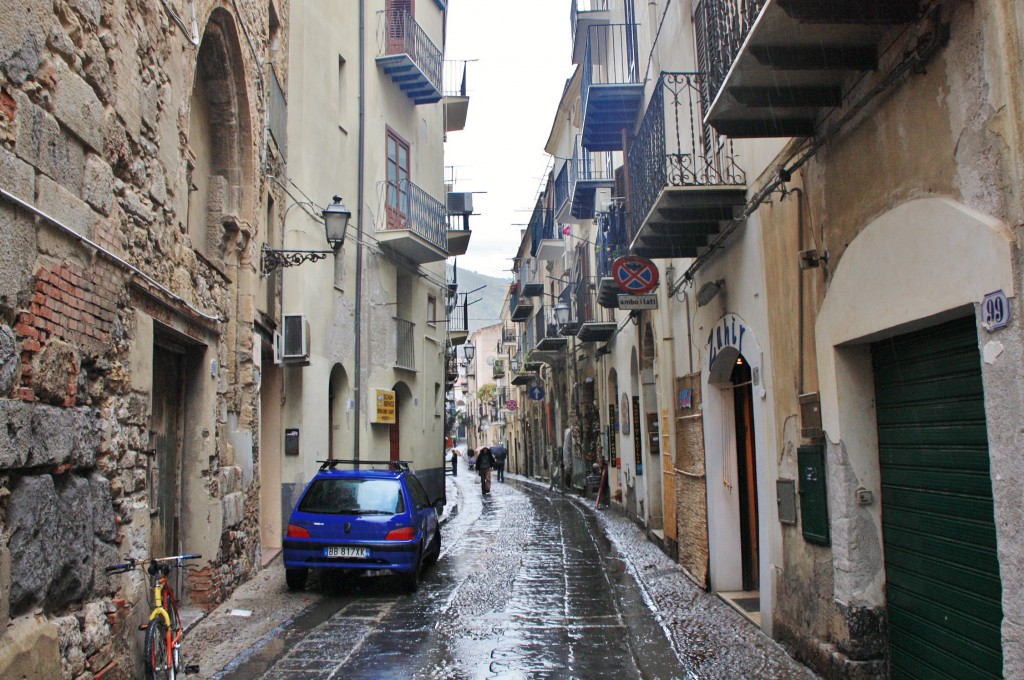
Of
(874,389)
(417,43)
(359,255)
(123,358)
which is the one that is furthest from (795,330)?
(417,43)

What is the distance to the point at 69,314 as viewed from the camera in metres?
5.39

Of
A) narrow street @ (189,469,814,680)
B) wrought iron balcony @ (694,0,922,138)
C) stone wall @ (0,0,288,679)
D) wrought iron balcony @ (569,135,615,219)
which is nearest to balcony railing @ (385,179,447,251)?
wrought iron balcony @ (569,135,615,219)

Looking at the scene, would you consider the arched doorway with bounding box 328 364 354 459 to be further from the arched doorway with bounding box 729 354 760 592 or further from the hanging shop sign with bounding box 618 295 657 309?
the arched doorway with bounding box 729 354 760 592

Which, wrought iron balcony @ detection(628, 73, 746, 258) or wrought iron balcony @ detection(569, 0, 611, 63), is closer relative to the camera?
wrought iron balcony @ detection(628, 73, 746, 258)

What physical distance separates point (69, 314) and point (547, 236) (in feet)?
89.7

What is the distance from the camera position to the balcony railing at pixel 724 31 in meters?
5.92

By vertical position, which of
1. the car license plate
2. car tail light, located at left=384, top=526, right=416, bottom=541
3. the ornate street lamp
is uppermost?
the ornate street lamp

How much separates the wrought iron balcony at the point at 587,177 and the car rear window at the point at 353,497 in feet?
38.1

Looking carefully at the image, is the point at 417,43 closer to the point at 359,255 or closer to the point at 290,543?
the point at 359,255

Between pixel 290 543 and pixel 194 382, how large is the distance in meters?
2.28

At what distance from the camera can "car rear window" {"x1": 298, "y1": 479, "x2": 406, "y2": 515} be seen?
10102 mm

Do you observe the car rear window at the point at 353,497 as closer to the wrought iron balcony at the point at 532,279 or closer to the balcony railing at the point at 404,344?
the balcony railing at the point at 404,344

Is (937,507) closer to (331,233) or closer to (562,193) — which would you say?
(331,233)

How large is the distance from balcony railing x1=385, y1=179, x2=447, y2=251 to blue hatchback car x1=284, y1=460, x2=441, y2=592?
1004cm
